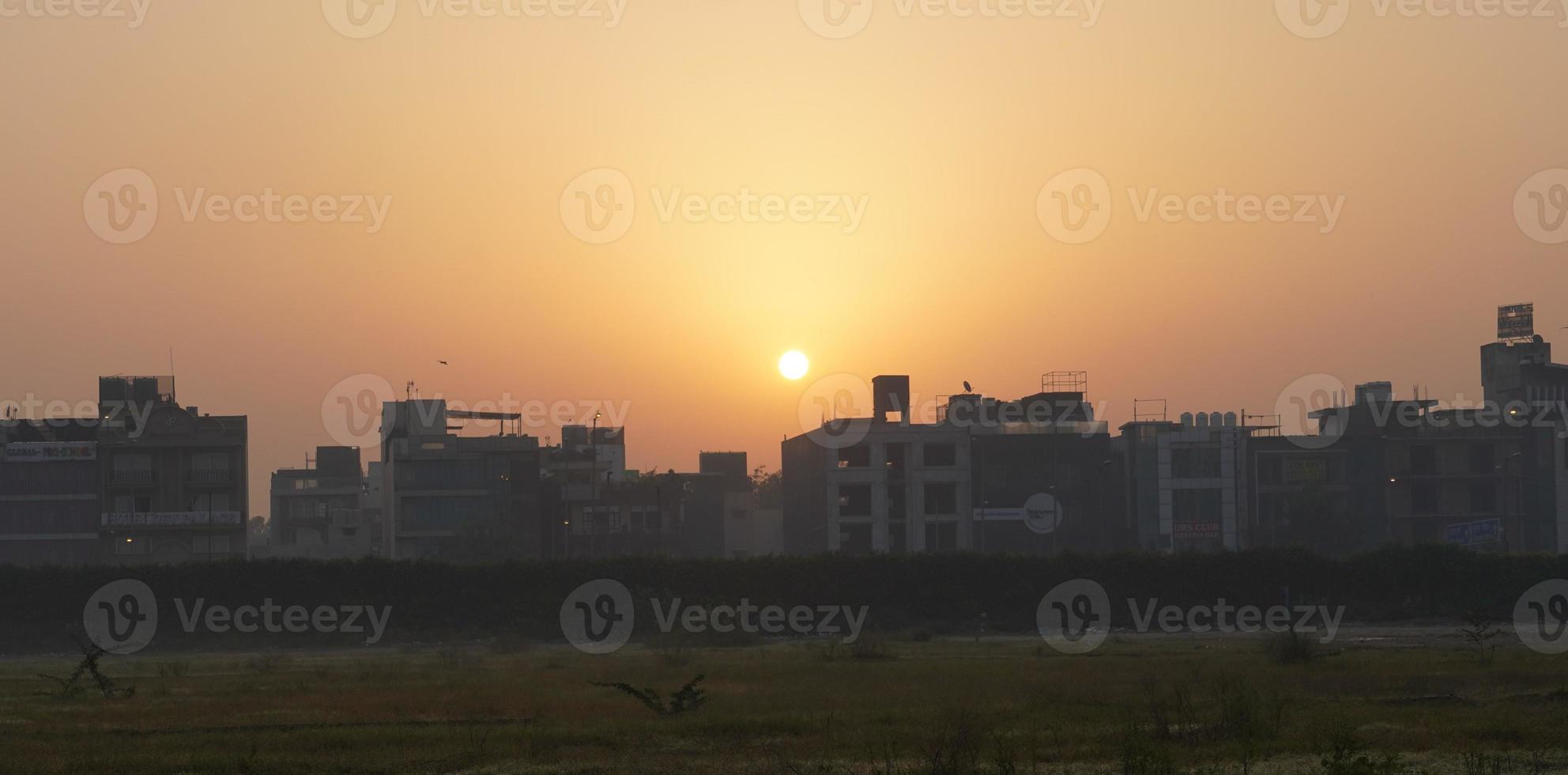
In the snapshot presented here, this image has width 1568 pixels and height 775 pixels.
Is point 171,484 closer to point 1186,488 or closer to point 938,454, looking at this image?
point 938,454

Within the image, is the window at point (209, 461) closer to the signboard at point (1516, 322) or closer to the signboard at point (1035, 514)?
the signboard at point (1035, 514)

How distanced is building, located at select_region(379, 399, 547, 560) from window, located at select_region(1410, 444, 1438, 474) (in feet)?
215

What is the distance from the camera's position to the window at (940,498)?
11088 centimetres

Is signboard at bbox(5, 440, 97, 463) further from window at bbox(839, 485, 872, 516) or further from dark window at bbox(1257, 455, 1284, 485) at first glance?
dark window at bbox(1257, 455, 1284, 485)

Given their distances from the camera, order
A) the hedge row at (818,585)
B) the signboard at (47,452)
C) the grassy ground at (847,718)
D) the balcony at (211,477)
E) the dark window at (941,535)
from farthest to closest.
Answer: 1. the dark window at (941,535)
2. the balcony at (211,477)
3. the signboard at (47,452)
4. the hedge row at (818,585)
5. the grassy ground at (847,718)

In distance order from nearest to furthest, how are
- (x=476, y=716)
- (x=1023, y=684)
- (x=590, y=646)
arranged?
1. (x=476, y=716)
2. (x=1023, y=684)
3. (x=590, y=646)

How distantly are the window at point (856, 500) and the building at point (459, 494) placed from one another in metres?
23.1

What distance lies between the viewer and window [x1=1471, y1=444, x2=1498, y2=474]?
117m

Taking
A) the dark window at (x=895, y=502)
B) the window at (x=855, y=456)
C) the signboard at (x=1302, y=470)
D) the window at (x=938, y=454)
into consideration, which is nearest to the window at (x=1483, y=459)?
the signboard at (x=1302, y=470)

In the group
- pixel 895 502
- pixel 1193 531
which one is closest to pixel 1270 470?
pixel 1193 531

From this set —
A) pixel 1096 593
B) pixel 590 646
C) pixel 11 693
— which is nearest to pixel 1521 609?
pixel 1096 593

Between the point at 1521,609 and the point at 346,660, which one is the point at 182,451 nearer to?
the point at 346,660

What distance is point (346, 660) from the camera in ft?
172

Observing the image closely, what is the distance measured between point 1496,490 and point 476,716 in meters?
105
